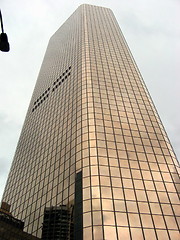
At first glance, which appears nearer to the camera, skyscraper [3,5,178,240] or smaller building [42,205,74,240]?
skyscraper [3,5,178,240]

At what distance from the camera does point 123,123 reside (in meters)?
55.4

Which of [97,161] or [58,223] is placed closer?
[58,223]

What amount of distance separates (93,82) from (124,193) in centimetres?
3310

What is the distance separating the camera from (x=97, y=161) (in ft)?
146

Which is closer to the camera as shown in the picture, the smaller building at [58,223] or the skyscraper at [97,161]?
the skyscraper at [97,161]

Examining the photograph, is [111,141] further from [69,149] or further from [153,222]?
[153,222]

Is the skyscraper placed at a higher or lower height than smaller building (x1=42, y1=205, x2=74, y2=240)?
higher

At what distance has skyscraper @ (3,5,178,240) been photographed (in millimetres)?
37469

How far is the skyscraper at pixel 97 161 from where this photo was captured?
37.5 meters

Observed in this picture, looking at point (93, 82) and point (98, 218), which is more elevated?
point (93, 82)

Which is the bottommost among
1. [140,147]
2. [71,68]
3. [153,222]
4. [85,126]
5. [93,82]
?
[153,222]

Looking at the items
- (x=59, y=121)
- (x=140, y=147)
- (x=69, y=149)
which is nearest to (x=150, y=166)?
(x=140, y=147)

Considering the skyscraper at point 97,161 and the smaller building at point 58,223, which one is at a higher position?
the skyscraper at point 97,161

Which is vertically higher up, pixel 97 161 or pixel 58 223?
pixel 97 161
